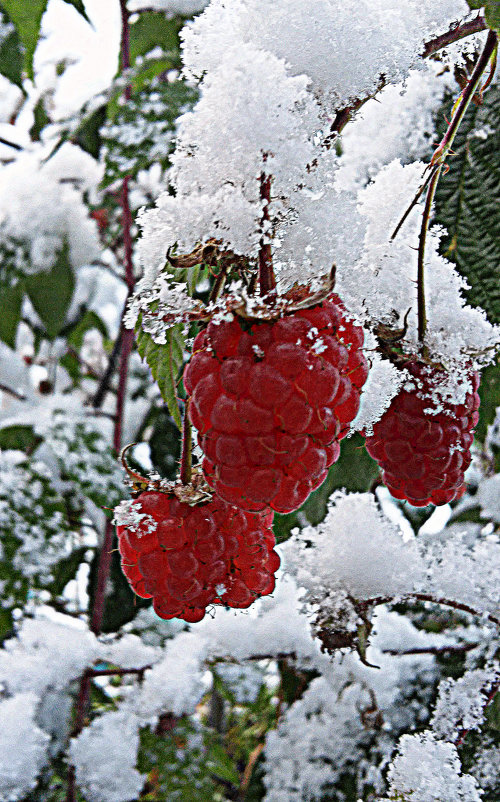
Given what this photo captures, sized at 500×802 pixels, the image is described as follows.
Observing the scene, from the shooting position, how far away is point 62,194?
1.25 metres

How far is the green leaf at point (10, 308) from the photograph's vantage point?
3.62 ft

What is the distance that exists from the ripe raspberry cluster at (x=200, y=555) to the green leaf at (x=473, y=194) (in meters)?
0.32

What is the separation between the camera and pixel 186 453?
0.42 meters

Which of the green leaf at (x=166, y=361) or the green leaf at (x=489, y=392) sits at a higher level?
the green leaf at (x=489, y=392)

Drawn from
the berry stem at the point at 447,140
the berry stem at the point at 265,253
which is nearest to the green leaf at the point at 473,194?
the berry stem at the point at 447,140

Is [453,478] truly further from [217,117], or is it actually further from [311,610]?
[217,117]

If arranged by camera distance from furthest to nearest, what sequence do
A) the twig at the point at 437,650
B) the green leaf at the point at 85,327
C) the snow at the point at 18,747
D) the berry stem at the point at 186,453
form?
the green leaf at the point at 85,327
the snow at the point at 18,747
the twig at the point at 437,650
the berry stem at the point at 186,453

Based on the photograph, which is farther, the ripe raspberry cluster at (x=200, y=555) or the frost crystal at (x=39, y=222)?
the frost crystal at (x=39, y=222)

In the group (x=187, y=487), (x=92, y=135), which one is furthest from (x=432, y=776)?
(x=92, y=135)

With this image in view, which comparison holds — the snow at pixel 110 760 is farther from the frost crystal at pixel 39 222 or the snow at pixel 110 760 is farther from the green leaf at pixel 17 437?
the frost crystal at pixel 39 222

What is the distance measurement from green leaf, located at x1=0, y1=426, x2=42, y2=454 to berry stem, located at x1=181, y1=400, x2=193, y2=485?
708mm

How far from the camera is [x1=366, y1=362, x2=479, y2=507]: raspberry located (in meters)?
0.45

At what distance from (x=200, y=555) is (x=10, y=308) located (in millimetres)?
820

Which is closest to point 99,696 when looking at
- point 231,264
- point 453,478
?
point 453,478
